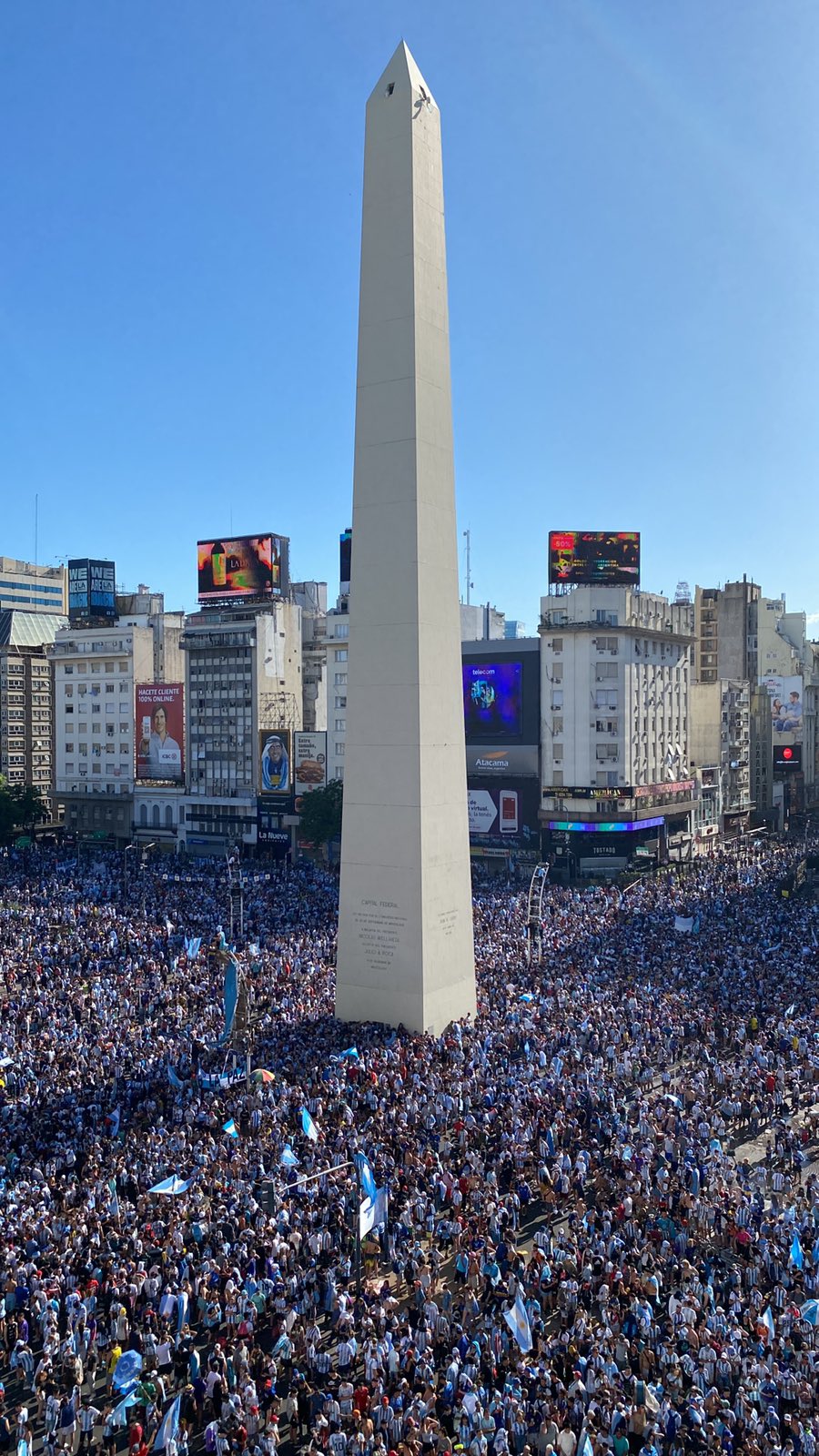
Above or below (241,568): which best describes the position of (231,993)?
below

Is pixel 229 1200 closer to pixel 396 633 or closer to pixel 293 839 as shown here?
pixel 396 633

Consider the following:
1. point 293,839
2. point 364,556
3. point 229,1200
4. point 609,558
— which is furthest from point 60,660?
point 229,1200

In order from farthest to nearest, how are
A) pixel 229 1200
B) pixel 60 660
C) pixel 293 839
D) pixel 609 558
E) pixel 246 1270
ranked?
pixel 60 660, pixel 293 839, pixel 609 558, pixel 229 1200, pixel 246 1270

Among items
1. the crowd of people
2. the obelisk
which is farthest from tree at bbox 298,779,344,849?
the obelisk

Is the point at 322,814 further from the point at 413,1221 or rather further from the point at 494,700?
the point at 413,1221

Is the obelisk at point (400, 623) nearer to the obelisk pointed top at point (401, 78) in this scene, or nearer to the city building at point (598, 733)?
the obelisk pointed top at point (401, 78)

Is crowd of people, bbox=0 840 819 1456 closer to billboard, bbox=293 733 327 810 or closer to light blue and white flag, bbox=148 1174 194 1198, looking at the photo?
light blue and white flag, bbox=148 1174 194 1198

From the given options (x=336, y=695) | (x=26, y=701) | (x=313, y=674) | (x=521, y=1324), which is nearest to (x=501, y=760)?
(x=336, y=695)
